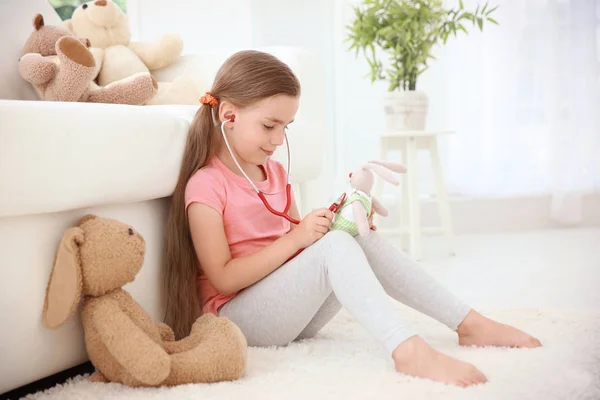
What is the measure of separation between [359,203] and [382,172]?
2.5 inches

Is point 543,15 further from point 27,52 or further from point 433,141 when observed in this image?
point 27,52

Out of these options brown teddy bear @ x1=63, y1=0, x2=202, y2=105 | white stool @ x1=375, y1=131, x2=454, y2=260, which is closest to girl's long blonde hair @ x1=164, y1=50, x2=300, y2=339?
brown teddy bear @ x1=63, y1=0, x2=202, y2=105

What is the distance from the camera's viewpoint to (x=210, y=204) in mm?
1245

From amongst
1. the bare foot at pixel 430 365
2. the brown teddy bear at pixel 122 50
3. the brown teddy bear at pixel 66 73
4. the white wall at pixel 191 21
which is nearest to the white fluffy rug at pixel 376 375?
the bare foot at pixel 430 365

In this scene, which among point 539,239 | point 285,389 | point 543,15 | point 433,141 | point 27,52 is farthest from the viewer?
point 543,15

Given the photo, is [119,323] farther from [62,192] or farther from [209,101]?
[209,101]

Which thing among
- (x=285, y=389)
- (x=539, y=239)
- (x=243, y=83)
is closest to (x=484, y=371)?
(x=285, y=389)

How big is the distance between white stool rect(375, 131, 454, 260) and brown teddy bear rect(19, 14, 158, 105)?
108 centimetres

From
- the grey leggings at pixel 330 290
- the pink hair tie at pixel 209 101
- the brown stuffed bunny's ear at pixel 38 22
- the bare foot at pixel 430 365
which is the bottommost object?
the bare foot at pixel 430 365

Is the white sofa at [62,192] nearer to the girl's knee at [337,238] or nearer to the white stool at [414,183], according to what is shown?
the girl's knee at [337,238]

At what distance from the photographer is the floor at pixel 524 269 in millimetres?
1778

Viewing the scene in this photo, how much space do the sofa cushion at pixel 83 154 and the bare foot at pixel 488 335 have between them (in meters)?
0.57

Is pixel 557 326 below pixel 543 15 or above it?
below

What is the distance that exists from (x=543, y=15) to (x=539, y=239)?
96 centimetres
